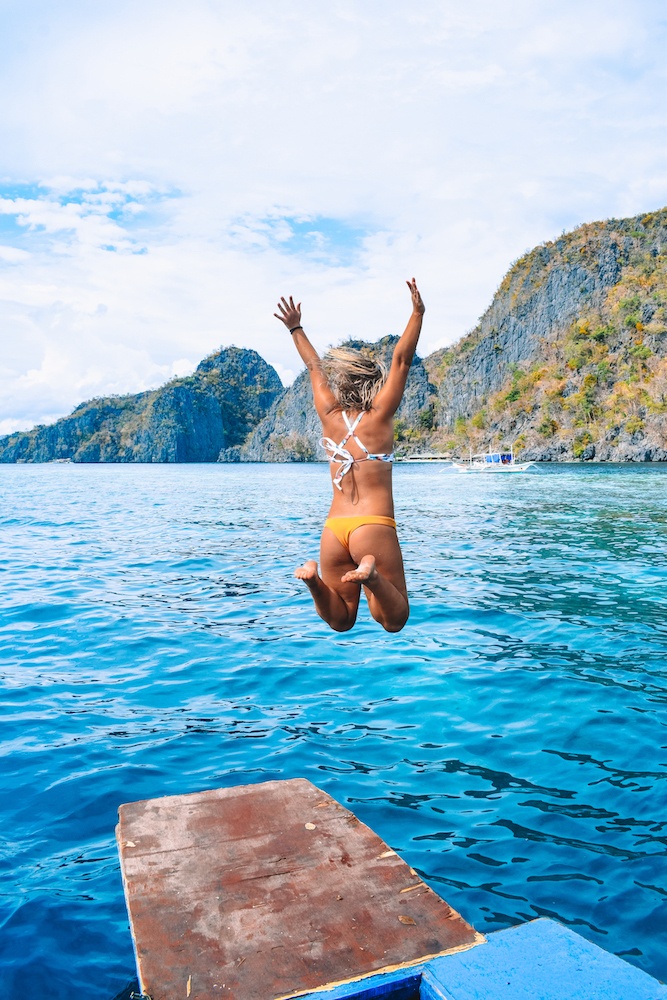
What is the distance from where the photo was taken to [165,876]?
A: 4.52m

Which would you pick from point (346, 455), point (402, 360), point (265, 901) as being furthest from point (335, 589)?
point (265, 901)

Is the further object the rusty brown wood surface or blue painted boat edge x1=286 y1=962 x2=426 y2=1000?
the rusty brown wood surface

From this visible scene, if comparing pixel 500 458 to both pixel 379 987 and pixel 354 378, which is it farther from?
pixel 379 987

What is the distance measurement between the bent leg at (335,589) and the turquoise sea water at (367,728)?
2076mm

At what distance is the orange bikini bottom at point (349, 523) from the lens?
5.26m

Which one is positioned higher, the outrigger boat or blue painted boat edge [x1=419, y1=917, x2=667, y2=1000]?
the outrigger boat

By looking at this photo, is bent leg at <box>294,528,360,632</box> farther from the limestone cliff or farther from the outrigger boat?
the limestone cliff

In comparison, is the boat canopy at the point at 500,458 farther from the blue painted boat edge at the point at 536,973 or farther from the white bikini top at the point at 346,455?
the blue painted boat edge at the point at 536,973

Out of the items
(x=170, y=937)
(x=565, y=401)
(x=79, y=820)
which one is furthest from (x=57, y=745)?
(x=565, y=401)

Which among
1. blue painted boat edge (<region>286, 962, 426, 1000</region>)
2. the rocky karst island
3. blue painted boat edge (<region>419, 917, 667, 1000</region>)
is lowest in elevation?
blue painted boat edge (<region>286, 962, 426, 1000</region>)

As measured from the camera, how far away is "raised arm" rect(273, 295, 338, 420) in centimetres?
546

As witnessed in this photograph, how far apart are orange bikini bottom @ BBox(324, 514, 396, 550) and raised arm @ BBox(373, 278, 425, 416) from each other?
714 millimetres

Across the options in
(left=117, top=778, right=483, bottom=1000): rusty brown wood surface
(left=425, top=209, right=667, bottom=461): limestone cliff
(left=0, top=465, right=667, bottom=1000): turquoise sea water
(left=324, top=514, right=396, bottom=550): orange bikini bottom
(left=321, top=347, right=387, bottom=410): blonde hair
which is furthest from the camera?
(left=425, top=209, right=667, bottom=461): limestone cliff

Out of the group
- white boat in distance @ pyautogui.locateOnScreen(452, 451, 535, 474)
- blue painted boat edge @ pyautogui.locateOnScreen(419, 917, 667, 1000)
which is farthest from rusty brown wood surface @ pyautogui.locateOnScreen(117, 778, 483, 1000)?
white boat in distance @ pyautogui.locateOnScreen(452, 451, 535, 474)
